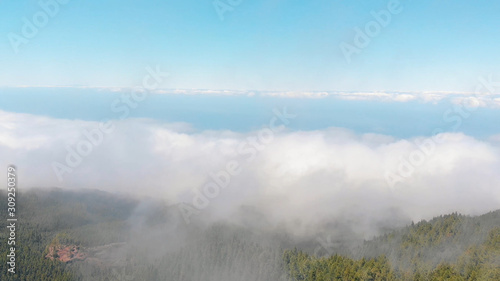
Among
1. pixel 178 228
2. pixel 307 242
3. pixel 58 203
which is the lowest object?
pixel 307 242

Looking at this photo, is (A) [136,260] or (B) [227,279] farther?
(A) [136,260]

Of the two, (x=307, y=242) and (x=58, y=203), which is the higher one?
(x=58, y=203)

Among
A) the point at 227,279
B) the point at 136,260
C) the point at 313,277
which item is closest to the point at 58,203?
the point at 136,260

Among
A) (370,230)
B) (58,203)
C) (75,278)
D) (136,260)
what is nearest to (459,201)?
(370,230)

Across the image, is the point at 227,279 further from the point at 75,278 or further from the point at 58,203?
the point at 58,203

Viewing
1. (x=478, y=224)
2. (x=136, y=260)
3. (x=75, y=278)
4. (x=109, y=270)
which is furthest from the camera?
(x=136, y=260)

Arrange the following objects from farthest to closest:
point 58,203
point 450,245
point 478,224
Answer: point 58,203 → point 478,224 → point 450,245
